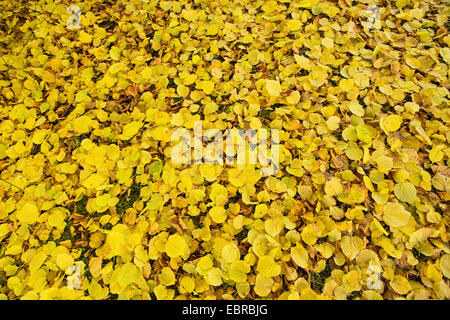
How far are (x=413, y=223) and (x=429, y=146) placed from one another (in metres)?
0.50

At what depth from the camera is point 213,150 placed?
68.4 inches

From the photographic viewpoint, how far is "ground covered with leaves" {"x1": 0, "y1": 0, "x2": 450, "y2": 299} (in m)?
1.40

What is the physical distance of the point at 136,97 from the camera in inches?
78.7

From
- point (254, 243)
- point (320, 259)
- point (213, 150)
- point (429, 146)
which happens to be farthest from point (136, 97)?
point (429, 146)

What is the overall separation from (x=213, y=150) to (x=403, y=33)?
1629 mm

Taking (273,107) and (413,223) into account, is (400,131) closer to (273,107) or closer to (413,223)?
(413,223)

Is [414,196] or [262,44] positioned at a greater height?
[262,44]

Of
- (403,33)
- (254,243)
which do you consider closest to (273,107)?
(254,243)

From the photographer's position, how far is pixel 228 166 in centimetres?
168

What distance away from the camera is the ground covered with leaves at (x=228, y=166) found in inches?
55.1

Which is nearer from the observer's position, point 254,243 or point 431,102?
point 254,243
